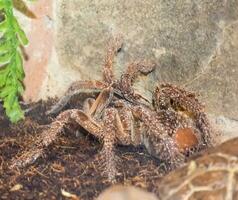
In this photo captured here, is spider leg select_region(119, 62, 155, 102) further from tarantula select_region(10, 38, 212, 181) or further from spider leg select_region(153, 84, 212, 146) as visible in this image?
spider leg select_region(153, 84, 212, 146)

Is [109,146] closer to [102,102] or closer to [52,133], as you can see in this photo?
[52,133]

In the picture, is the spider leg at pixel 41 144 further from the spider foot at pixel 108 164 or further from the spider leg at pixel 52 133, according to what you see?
the spider foot at pixel 108 164

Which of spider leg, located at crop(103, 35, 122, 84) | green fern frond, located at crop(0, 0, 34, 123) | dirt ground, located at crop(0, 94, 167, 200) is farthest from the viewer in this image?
spider leg, located at crop(103, 35, 122, 84)

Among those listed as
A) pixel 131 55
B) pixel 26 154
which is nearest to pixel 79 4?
pixel 131 55

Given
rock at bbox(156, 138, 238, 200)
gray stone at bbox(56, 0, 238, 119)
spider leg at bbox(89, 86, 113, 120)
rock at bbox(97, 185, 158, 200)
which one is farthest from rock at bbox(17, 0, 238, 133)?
rock at bbox(97, 185, 158, 200)

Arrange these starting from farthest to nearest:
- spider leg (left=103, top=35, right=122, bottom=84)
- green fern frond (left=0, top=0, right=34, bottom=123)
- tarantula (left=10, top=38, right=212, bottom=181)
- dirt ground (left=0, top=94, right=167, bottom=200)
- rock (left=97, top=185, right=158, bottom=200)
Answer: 1. spider leg (left=103, top=35, right=122, bottom=84)
2. green fern frond (left=0, top=0, right=34, bottom=123)
3. tarantula (left=10, top=38, right=212, bottom=181)
4. dirt ground (left=0, top=94, right=167, bottom=200)
5. rock (left=97, top=185, right=158, bottom=200)

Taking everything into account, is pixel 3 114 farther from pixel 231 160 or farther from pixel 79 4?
pixel 231 160
